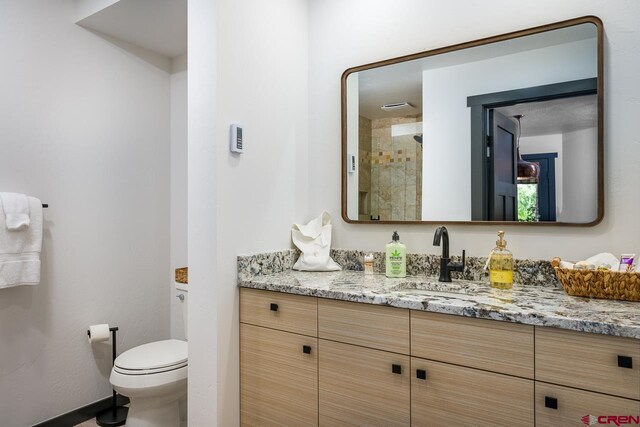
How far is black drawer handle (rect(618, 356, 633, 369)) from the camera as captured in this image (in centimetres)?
103

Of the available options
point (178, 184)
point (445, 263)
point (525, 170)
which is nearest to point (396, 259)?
point (445, 263)

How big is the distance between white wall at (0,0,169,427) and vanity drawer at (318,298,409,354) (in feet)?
5.48

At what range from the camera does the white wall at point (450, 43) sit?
4.86ft

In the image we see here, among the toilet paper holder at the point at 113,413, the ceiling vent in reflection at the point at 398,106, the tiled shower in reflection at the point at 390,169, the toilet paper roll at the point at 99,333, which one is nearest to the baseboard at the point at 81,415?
the toilet paper holder at the point at 113,413

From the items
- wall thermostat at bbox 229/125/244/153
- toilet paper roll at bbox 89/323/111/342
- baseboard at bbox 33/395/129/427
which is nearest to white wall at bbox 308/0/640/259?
wall thermostat at bbox 229/125/244/153

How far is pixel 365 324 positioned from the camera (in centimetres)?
145

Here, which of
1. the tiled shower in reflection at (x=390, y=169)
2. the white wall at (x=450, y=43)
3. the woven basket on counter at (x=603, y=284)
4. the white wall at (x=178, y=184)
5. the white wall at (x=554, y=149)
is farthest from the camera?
the white wall at (x=178, y=184)

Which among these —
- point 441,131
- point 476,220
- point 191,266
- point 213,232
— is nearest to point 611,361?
point 476,220

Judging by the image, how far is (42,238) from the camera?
7.02ft

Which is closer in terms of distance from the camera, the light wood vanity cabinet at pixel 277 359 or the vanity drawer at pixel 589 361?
the vanity drawer at pixel 589 361

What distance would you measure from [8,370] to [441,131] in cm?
250

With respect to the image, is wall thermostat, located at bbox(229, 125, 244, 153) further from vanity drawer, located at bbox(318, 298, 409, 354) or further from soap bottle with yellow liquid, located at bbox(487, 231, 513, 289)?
soap bottle with yellow liquid, located at bbox(487, 231, 513, 289)

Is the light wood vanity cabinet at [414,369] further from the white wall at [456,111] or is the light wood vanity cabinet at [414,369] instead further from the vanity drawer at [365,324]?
the white wall at [456,111]

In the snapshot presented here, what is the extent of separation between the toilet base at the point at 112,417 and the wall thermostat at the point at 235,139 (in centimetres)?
174
